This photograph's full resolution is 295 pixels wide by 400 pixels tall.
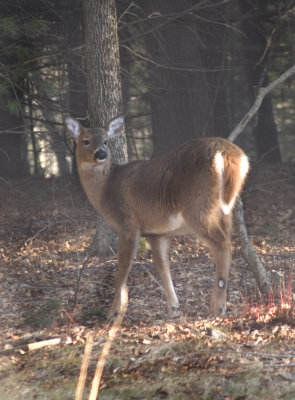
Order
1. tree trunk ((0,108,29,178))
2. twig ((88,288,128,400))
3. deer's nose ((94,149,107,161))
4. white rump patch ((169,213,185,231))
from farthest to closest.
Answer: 1. tree trunk ((0,108,29,178))
2. deer's nose ((94,149,107,161))
3. white rump patch ((169,213,185,231))
4. twig ((88,288,128,400))

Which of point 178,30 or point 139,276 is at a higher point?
point 178,30

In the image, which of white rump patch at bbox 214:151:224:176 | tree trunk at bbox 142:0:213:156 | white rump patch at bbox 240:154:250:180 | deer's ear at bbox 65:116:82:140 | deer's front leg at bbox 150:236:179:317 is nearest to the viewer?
white rump patch at bbox 214:151:224:176

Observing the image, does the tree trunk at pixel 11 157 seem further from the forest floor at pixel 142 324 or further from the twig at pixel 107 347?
the twig at pixel 107 347

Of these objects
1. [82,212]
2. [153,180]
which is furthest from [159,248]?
[82,212]

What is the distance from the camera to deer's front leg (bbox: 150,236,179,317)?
638 cm

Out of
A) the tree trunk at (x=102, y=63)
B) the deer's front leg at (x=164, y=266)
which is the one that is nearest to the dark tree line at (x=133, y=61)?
the tree trunk at (x=102, y=63)

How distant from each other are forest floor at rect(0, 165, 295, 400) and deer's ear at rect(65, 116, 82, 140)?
1.69 meters

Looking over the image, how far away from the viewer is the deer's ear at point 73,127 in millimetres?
7269

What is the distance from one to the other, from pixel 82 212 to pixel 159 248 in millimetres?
4593

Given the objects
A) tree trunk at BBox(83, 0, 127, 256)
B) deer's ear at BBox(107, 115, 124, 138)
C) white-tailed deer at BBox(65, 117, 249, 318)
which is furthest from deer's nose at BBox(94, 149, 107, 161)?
tree trunk at BBox(83, 0, 127, 256)

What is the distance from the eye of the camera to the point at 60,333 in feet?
18.0

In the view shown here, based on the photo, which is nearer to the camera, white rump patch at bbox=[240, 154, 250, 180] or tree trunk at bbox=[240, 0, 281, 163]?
white rump patch at bbox=[240, 154, 250, 180]

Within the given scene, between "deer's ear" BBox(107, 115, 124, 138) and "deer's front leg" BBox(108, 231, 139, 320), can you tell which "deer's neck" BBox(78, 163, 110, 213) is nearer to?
"deer's ear" BBox(107, 115, 124, 138)

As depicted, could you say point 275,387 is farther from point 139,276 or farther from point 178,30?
point 178,30
